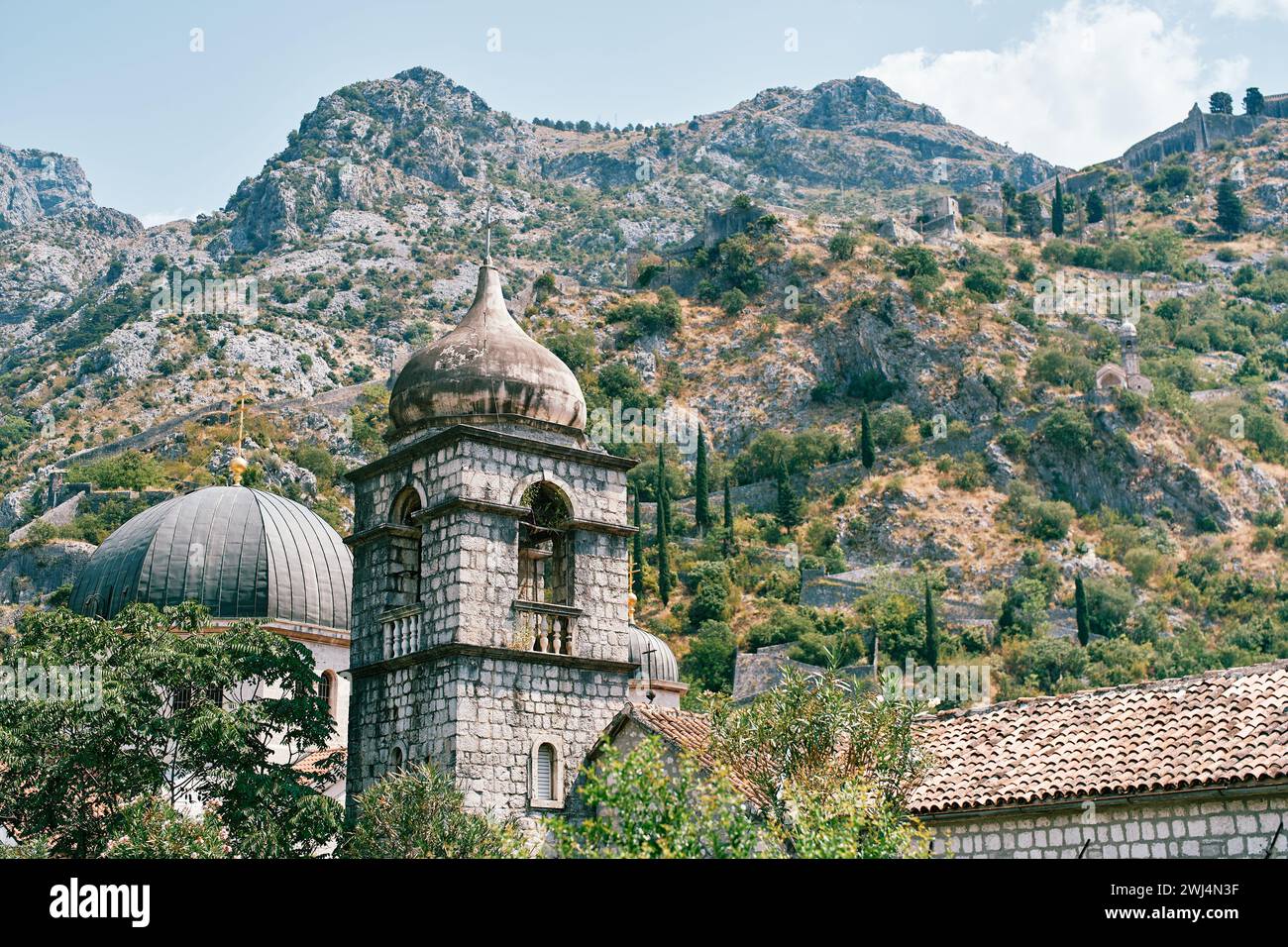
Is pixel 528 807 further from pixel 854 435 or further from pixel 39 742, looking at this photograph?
pixel 854 435

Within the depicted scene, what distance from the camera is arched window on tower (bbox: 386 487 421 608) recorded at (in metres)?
23.1

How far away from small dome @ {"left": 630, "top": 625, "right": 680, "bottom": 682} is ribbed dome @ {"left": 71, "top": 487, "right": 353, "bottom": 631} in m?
12.3

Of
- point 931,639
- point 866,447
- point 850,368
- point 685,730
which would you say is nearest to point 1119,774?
point 685,730

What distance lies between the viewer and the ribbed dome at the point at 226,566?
30.1 meters

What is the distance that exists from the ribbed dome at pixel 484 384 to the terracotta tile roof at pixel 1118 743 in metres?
7.56

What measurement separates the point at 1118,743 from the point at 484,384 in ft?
34.2

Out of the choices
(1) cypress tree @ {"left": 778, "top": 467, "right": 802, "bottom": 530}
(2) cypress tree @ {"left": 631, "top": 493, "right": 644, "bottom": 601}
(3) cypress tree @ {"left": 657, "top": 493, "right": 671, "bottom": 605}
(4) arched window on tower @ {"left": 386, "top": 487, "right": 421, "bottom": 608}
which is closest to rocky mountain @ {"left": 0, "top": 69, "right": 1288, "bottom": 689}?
(1) cypress tree @ {"left": 778, "top": 467, "right": 802, "bottom": 530}

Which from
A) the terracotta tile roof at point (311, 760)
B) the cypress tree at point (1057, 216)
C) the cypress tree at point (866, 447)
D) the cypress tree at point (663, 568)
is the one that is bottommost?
the terracotta tile roof at point (311, 760)

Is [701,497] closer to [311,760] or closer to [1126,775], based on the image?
[311,760]

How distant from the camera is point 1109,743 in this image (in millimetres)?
18516

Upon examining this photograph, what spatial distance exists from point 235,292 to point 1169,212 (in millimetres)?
95233

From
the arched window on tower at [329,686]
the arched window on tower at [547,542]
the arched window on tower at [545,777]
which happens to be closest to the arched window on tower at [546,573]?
the arched window on tower at [547,542]

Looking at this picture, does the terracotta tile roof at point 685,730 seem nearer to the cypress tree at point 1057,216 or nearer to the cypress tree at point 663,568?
the cypress tree at point 663,568

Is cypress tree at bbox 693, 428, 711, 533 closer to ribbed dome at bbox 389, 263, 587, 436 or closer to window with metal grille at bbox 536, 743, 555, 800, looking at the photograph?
ribbed dome at bbox 389, 263, 587, 436
